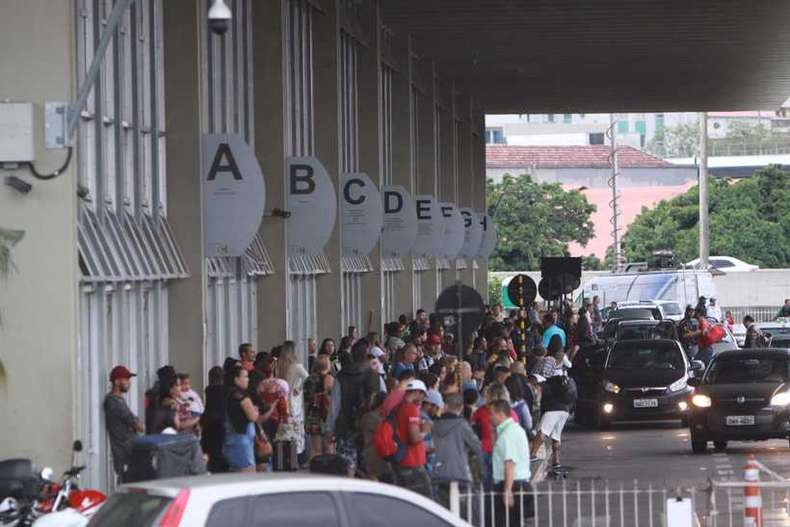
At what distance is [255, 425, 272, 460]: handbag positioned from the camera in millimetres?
20109

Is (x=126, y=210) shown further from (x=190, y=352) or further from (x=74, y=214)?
(x=74, y=214)

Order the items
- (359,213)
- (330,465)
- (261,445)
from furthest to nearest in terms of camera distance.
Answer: (359,213) < (261,445) < (330,465)

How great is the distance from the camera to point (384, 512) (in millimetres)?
10664

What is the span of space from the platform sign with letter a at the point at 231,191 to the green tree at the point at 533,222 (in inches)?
3317

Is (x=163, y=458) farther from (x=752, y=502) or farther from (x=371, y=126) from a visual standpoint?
(x=371, y=126)

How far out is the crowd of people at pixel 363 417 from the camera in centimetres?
1764

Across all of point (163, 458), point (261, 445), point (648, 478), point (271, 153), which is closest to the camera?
point (163, 458)

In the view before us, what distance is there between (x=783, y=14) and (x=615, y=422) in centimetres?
1220

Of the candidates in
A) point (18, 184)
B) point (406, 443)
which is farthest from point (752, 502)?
point (18, 184)

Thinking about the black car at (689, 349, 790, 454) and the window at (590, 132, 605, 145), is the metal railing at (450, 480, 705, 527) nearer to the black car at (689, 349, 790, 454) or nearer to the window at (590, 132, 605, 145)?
the black car at (689, 349, 790, 454)

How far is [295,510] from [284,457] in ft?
41.8

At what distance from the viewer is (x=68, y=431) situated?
1778cm

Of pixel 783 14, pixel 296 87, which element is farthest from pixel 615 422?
pixel 783 14

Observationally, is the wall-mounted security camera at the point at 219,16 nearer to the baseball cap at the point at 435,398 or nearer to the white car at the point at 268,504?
the white car at the point at 268,504
